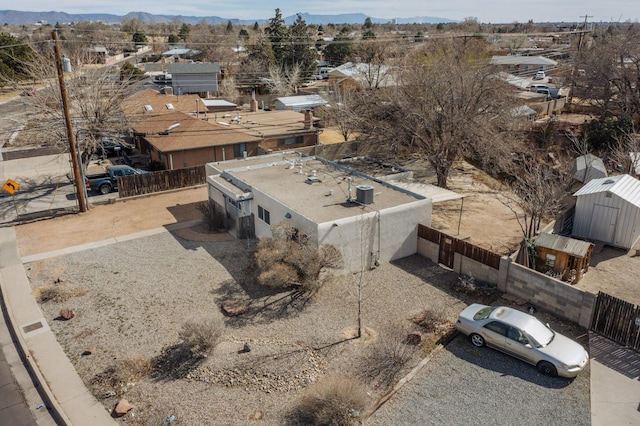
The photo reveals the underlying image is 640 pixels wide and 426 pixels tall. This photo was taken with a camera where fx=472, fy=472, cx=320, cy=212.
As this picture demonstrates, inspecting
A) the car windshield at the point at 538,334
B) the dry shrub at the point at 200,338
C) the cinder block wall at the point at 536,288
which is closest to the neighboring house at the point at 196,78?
the cinder block wall at the point at 536,288

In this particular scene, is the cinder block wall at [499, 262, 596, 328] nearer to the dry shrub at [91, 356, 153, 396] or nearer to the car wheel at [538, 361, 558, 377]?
the car wheel at [538, 361, 558, 377]

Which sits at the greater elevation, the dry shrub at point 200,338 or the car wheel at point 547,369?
the dry shrub at point 200,338

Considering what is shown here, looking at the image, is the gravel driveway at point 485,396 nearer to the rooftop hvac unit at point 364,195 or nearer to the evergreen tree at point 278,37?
the rooftop hvac unit at point 364,195

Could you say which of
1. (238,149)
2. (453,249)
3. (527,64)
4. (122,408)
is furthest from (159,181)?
(527,64)

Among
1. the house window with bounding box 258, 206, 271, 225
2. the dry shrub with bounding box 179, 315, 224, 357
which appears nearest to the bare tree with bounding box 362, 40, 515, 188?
the house window with bounding box 258, 206, 271, 225

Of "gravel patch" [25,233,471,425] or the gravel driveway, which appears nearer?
the gravel driveway

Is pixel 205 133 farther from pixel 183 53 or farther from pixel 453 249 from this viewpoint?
pixel 183 53
